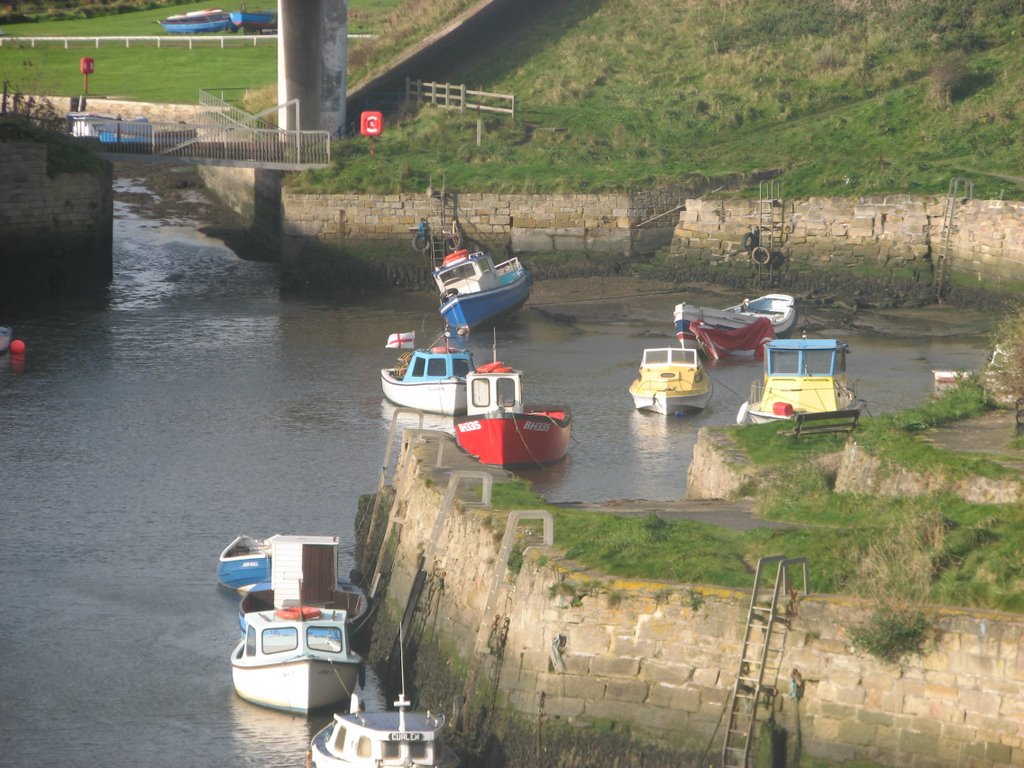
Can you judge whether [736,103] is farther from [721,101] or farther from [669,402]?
[669,402]

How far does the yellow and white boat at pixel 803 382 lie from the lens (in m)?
33.2

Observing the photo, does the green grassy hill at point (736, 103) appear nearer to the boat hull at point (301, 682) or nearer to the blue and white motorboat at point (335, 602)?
the blue and white motorboat at point (335, 602)

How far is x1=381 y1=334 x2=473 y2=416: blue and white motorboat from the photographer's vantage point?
38406 mm

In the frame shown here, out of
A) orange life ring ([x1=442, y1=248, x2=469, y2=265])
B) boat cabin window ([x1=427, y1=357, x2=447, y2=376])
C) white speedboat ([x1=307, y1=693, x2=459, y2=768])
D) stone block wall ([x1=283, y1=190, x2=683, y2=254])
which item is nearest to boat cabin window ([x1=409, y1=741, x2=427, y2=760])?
→ white speedboat ([x1=307, y1=693, x2=459, y2=768])

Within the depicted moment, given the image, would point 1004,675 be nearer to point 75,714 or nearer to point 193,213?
point 75,714

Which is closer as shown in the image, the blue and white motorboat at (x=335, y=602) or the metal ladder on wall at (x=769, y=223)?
the blue and white motorboat at (x=335, y=602)

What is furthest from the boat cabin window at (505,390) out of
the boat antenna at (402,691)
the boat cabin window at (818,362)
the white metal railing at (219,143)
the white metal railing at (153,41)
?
the white metal railing at (153,41)

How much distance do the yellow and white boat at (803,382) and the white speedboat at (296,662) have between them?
1328 cm

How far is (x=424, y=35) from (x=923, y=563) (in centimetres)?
4958

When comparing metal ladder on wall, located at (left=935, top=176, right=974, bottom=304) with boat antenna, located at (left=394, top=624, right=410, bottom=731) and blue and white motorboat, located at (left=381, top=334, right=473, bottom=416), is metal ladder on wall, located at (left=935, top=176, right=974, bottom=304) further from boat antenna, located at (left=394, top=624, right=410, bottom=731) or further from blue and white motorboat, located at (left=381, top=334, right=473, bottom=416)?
boat antenna, located at (left=394, top=624, right=410, bottom=731)

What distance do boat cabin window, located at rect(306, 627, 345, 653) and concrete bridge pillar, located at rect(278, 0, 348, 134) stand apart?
3709 cm

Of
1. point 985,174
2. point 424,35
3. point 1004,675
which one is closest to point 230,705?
point 1004,675

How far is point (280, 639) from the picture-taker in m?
21.9

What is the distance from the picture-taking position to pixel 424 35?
64375 mm
